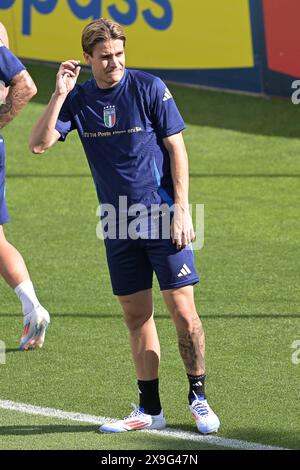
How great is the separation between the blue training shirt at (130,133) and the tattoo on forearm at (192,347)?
2.32 ft

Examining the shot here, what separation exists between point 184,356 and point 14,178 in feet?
23.7

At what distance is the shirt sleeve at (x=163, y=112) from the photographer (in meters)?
6.34

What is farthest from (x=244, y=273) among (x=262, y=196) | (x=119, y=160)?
(x=119, y=160)

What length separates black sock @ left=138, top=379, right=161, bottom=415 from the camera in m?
6.64

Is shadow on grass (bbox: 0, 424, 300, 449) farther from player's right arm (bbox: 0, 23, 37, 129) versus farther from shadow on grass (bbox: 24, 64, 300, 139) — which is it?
shadow on grass (bbox: 24, 64, 300, 139)

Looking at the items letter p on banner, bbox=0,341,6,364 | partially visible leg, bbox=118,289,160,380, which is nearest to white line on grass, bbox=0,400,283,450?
partially visible leg, bbox=118,289,160,380

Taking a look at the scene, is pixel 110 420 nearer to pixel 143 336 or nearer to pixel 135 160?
pixel 143 336

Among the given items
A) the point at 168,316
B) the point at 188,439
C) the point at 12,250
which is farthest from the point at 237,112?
the point at 188,439

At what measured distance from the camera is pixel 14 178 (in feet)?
44.2

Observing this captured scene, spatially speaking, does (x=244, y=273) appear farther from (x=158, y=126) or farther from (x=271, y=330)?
(x=158, y=126)

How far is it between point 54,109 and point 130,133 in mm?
411

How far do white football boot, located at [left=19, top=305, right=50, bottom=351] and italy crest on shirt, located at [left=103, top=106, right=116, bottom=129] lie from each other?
2047 mm

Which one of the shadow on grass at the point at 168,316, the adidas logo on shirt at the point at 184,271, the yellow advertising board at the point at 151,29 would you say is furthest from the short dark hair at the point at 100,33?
the yellow advertising board at the point at 151,29

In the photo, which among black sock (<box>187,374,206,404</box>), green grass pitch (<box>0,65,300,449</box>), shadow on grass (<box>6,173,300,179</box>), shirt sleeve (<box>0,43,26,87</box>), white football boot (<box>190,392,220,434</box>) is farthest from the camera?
shadow on grass (<box>6,173,300,179</box>)
